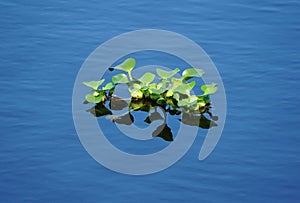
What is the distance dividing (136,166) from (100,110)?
618mm

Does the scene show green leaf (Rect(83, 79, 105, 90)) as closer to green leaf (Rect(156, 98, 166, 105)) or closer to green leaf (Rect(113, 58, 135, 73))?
green leaf (Rect(113, 58, 135, 73))

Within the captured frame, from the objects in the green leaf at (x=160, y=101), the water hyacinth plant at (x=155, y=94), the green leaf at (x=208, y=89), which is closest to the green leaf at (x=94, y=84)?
the water hyacinth plant at (x=155, y=94)

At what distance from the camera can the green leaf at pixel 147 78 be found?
3.96 meters

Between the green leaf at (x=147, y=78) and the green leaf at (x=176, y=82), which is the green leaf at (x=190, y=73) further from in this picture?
the green leaf at (x=147, y=78)

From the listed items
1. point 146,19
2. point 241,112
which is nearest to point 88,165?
point 241,112

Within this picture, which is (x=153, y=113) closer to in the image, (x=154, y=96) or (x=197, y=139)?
(x=154, y=96)

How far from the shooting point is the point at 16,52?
4.39 metres

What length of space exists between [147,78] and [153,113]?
8.8 inches

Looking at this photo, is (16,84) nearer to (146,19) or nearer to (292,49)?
(146,19)

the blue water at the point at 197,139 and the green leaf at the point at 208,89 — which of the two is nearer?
the blue water at the point at 197,139

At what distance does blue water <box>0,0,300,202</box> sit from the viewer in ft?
10.5

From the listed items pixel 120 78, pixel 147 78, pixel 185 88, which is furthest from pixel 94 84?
pixel 185 88

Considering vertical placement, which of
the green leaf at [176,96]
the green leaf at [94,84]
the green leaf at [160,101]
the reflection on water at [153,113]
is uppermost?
the green leaf at [94,84]

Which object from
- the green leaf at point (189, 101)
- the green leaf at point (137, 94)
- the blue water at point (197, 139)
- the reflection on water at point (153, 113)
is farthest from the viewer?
the green leaf at point (137, 94)
